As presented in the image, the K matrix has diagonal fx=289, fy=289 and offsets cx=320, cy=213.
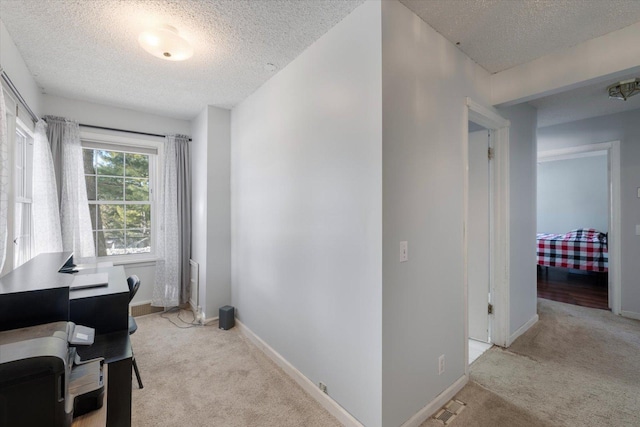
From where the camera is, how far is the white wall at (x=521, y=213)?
2.86 metres

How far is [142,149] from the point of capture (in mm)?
3795

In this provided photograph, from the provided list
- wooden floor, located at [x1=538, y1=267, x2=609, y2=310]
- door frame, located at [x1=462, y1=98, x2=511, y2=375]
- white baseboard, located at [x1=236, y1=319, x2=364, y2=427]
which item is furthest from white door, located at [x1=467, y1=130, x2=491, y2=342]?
wooden floor, located at [x1=538, y1=267, x2=609, y2=310]

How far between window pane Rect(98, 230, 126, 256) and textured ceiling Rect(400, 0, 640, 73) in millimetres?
3962

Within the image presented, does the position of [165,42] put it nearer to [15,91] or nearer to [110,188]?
[15,91]

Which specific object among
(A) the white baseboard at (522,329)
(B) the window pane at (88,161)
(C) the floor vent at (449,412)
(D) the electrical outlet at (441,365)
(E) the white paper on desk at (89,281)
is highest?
(B) the window pane at (88,161)

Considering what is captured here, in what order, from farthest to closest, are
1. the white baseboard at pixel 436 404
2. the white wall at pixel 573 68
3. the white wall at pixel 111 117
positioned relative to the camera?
the white wall at pixel 111 117, the white wall at pixel 573 68, the white baseboard at pixel 436 404

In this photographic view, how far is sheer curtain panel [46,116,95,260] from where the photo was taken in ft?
10.2

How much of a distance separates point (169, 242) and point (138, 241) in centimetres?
47

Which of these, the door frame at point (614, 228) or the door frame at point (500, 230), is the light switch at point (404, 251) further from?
the door frame at point (614, 228)

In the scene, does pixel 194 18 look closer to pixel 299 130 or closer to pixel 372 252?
pixel 299 130

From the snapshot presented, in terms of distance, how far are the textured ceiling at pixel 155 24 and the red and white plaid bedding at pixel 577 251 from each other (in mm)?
5849

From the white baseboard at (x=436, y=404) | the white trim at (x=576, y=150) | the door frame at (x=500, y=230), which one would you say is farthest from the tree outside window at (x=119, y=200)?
the white trim at (x=576, y=150)

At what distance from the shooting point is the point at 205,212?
342cm

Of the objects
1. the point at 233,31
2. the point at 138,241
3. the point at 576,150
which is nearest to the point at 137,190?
the point at 138,241
